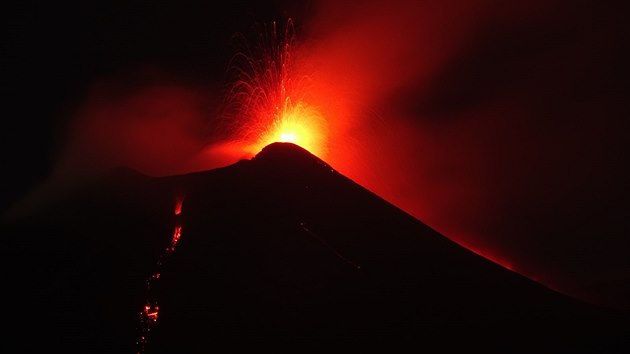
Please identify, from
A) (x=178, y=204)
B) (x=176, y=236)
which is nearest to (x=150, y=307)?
(x=176, y=236)

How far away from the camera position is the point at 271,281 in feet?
47.5

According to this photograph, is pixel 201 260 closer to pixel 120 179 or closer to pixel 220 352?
pixel 220 352

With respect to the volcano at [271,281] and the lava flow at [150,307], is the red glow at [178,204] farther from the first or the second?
the lava flow at [150,307]

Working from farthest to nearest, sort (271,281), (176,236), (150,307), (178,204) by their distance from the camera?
(178,204)
(176,236)
(271,281)
(150,307)

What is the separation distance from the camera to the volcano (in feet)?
42.5

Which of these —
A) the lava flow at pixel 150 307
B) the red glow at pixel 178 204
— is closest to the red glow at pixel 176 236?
the lava flow at pixel 150 307

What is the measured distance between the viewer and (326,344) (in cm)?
1238

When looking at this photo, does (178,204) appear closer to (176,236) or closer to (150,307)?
(176,236)

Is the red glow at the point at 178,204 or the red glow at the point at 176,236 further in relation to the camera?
the red glow at the point at 178,204

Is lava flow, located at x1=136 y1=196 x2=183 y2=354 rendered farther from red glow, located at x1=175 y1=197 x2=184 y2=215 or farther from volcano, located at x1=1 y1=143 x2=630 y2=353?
red glow, located at x1=175 y1=197 x2=184 y2=215

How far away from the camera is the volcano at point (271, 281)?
42.5 ft

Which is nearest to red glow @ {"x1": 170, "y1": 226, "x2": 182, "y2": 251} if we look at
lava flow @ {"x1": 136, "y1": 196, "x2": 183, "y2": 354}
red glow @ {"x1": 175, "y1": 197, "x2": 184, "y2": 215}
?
lava flow @ {"x1": 136, "y1": 196, "x2": 183, "y2": 354}

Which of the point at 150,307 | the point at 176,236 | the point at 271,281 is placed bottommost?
the point at 150,307

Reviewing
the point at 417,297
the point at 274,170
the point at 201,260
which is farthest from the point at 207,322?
the point at 274,170
